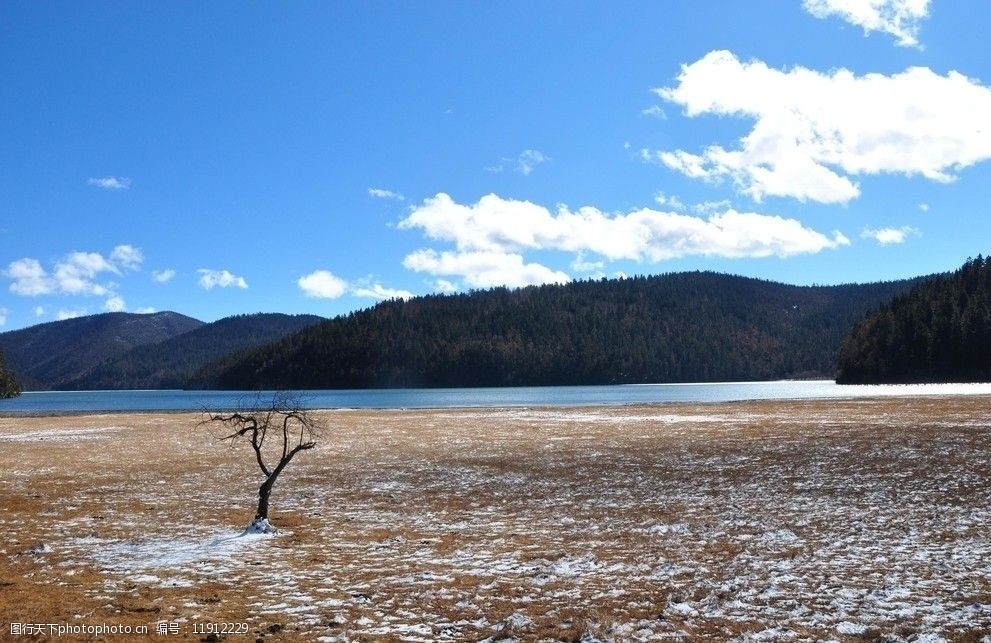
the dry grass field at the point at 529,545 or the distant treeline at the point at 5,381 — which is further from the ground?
the distant treeline at the point at 5,381

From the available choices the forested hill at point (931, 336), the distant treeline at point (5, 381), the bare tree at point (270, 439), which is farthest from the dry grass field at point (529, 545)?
the distant treeline at point (5, 381)

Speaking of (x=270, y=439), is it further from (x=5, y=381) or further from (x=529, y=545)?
(x=5, y=381)

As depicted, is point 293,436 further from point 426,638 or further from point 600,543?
point 426,638

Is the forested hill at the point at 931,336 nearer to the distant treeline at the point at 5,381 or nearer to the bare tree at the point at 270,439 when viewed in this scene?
the bare tree at the point at 270,439

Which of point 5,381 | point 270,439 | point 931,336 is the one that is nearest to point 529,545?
point 270,439

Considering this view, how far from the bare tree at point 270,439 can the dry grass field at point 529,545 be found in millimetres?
1095

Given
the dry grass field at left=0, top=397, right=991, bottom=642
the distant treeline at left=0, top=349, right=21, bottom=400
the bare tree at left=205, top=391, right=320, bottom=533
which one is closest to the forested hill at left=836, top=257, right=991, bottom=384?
the dry grass field at left=0, top=397, right=991, bottom=642

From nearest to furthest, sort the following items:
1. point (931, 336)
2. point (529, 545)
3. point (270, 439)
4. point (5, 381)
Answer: point (529, 545), point (270, 439), point (931, 336), point (5, 381)

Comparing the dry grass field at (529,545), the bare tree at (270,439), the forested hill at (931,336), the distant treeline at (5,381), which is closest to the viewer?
the dry grass field at (529,545)

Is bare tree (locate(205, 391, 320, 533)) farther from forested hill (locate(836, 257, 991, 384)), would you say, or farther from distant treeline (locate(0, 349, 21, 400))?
forested hill (locate(836, 257, 991, 384))

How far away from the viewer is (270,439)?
4859 cm

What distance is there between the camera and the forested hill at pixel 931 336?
15575cm

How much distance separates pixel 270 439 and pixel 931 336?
163355mm

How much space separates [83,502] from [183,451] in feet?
61.5
